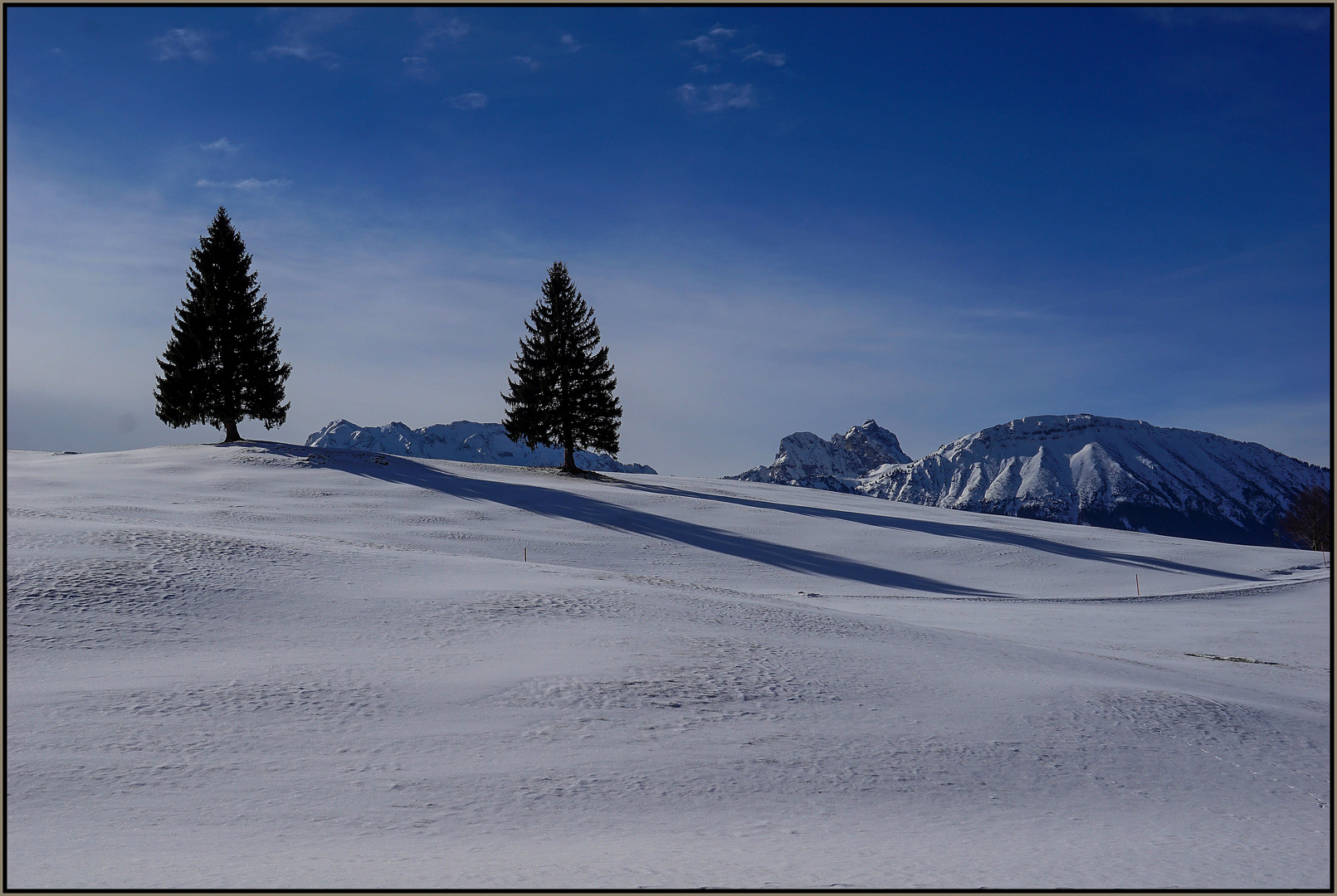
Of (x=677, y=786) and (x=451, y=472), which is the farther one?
(x=451, y=472)

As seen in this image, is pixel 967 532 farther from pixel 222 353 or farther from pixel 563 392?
pixel 222 353

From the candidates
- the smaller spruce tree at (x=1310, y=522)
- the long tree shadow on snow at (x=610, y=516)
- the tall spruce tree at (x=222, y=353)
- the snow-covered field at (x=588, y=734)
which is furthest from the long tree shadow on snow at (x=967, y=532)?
the smaller spruce tree at (x=1310, y=522)

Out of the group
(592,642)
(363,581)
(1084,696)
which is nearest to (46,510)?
(363,581)

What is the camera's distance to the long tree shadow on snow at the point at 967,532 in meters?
30.5

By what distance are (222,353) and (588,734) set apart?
1768 inches

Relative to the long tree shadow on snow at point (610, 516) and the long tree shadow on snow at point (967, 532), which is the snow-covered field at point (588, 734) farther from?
the long tree shadow on snow at point (967, 532)

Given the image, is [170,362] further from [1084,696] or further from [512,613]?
[1084,696]

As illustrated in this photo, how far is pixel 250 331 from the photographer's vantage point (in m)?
44.8

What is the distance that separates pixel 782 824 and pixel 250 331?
4724 cm

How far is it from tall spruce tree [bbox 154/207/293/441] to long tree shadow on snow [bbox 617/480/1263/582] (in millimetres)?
22279

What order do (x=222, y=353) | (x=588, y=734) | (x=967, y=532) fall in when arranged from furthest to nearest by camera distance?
1. (x=222, y=353)
2. (x=967, y=532)
3. (x=588, y=734)

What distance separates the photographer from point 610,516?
31.9 meters

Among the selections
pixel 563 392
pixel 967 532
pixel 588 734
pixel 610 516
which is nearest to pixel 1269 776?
pixel 588 734

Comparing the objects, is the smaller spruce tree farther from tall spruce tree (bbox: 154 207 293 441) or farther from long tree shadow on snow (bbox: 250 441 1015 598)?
tall spruce tree (bbox: 154 207 293 441)
